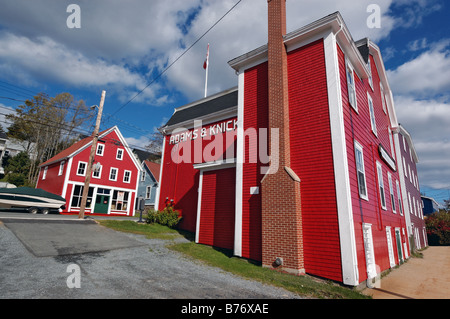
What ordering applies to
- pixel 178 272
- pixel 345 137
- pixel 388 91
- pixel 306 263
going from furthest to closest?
pixel 388 91 → pixel 345 137 → pixel 306 263 → pixel 178 272

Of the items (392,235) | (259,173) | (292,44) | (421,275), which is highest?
(292,44)

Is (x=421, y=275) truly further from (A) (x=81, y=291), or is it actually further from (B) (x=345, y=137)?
(A) (x=81, y=291)

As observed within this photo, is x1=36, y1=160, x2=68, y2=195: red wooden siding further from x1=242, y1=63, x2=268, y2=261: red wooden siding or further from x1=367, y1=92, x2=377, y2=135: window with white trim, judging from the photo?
x1=367, y1=92, x2=377, y2=135: window with white trim

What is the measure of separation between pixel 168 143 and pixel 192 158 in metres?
3.28

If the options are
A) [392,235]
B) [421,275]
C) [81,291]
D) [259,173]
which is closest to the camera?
[81,291]

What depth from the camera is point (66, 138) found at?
3784cm

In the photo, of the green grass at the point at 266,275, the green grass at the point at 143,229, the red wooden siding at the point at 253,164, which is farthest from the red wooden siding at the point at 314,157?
the green grass at the point at 143,229

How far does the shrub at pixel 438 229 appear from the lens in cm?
2802

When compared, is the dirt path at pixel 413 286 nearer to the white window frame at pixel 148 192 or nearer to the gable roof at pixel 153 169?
the gable roof at pixel 153 169

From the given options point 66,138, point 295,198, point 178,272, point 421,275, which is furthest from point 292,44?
point 66,138

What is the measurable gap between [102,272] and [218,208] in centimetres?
619

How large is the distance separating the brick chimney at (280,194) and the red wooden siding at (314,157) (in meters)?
0.28

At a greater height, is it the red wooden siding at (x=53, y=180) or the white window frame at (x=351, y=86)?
the white window frame at (x=351, y=86)

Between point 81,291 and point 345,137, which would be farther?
point 345,137
